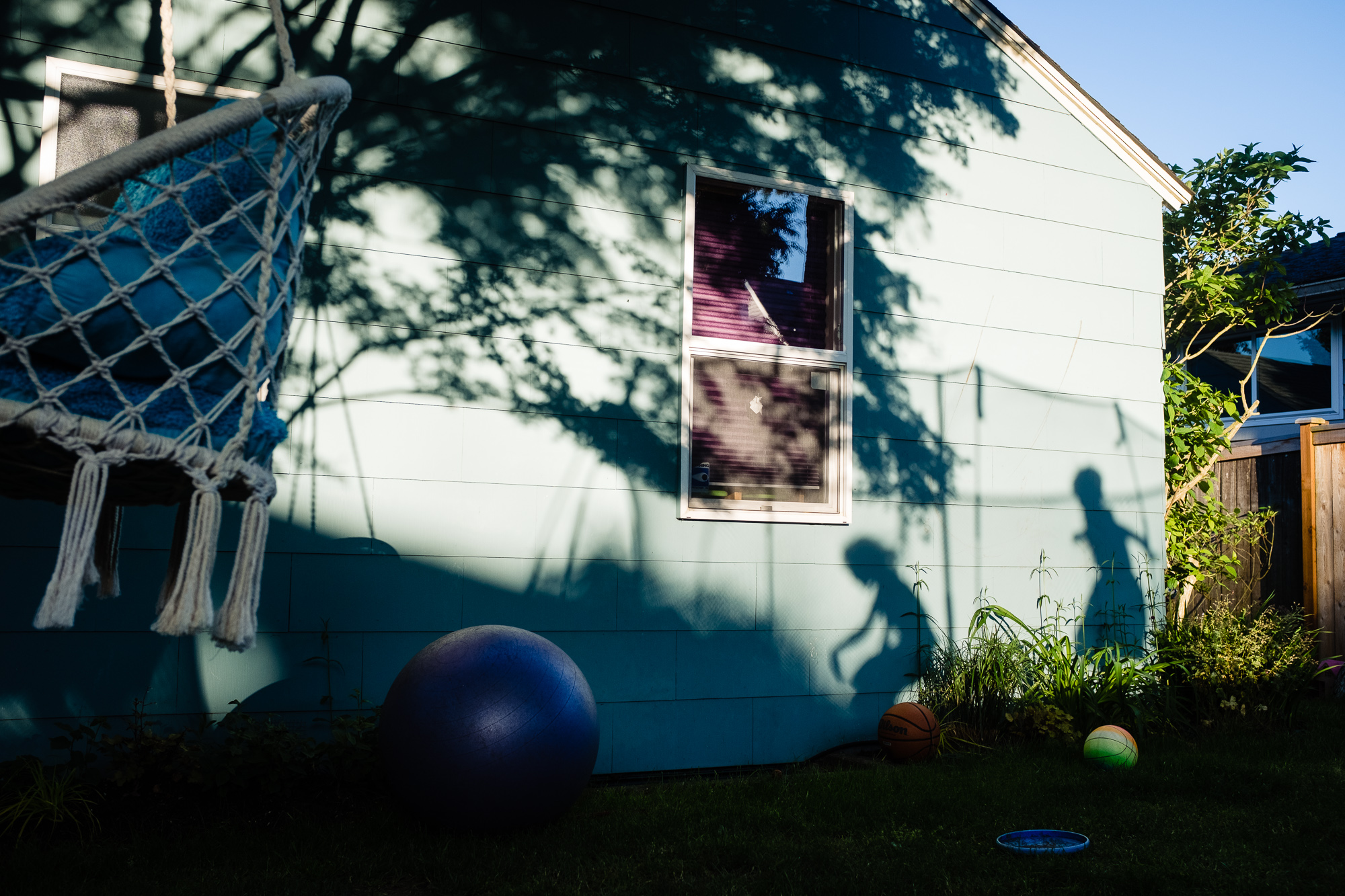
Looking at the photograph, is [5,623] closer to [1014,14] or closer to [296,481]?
[296,481]

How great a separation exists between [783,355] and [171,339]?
327 centimetres

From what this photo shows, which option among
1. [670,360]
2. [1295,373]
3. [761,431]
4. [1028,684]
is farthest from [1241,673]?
[1295,373]

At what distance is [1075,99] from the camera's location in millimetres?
5539

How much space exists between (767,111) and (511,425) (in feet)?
6.69

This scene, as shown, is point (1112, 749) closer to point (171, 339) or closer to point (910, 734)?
point (910, 734)

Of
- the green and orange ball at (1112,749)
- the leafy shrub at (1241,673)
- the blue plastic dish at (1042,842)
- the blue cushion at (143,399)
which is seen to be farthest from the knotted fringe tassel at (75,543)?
the leafy shrub at (1241,673)

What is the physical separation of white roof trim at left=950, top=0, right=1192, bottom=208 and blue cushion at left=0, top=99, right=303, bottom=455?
4423 mm

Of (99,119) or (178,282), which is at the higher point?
(99,119)

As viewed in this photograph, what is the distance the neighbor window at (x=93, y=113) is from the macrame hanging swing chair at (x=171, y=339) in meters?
1.96

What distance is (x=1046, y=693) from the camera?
4.93 metres

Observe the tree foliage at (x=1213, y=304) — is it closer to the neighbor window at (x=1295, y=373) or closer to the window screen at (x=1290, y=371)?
the neighbor window at (x=1295, y=373)

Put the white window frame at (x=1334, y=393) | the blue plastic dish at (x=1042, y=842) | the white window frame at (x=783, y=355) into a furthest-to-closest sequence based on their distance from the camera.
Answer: the white window frame at (x=1334, y=393) → the white window frame at (x=783, y=355) → the blue plastic dish at (x=1042, y=842)

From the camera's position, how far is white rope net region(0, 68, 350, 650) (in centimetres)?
173

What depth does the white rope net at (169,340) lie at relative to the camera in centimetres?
173
